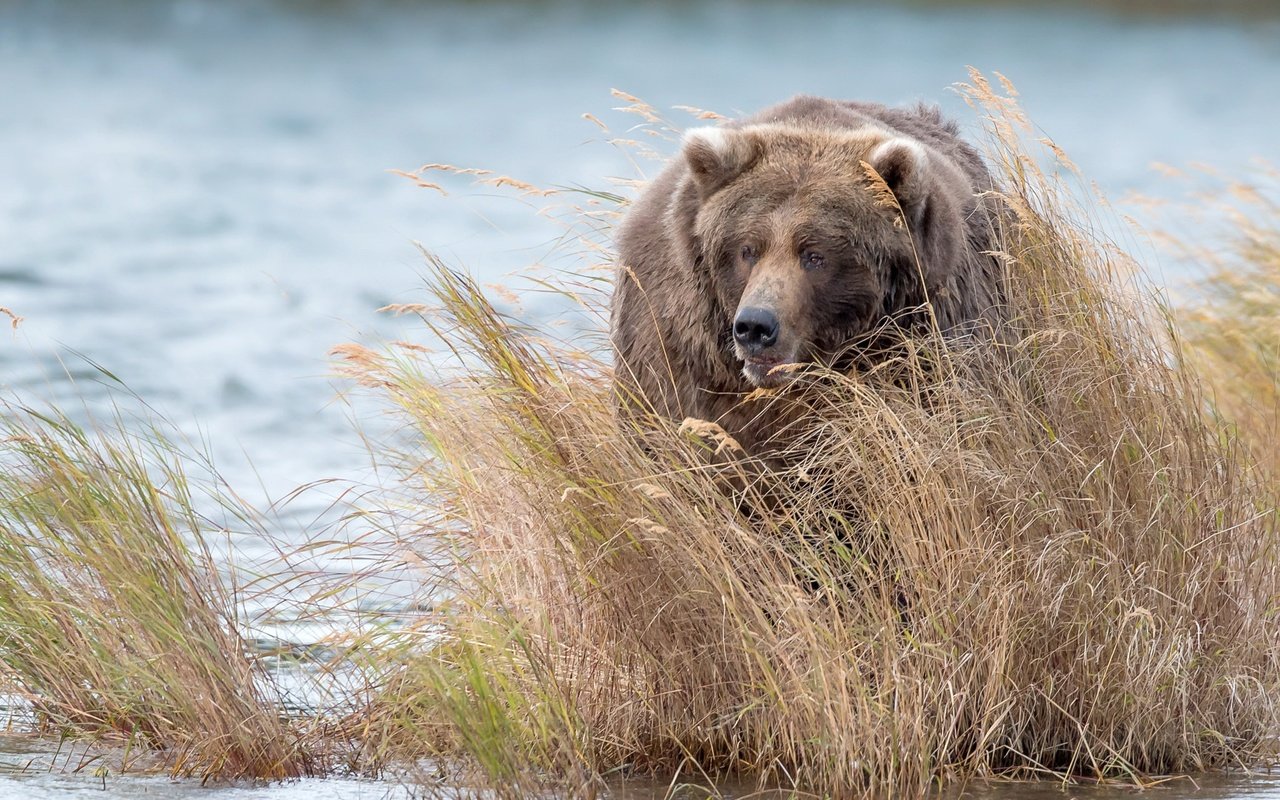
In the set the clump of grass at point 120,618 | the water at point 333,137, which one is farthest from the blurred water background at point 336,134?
the clump of grass at point 120,618

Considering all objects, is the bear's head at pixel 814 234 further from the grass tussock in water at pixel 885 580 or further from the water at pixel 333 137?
the water at pixel 333 137

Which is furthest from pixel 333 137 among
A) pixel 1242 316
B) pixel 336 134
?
pixel 1242 316

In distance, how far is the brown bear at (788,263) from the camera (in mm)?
5266

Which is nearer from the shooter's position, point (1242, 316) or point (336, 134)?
point (1242, 316)

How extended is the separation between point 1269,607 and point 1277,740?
39 centimetres

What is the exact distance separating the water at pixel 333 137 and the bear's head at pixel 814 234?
5.65 m

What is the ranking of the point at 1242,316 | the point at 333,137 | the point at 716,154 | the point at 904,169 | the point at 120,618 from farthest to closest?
the point at 333,137, the point at 1242,316, the point at 716,154, the point at 904,169, the point at 120,618

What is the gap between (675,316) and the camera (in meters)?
5.60

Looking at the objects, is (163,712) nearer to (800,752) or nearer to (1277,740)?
(800,752)

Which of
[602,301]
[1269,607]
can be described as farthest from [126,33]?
[1269,607]

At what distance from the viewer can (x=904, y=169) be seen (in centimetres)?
526

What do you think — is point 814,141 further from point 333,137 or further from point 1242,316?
point 333,137

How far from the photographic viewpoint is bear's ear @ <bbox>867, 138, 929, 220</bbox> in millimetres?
5230

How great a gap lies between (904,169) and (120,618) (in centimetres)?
269
